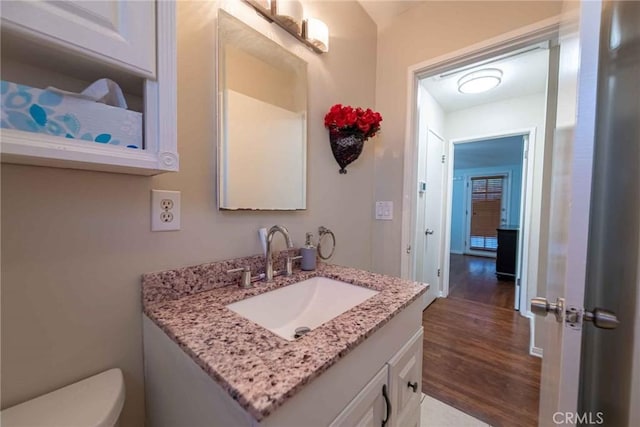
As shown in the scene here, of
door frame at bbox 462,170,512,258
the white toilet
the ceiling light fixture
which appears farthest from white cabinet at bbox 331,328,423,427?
door frame at bbox 462,170,512,258

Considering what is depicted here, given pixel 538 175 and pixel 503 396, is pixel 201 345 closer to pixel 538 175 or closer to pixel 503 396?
pixel 503 396

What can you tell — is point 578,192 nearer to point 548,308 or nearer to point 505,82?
point 548,308

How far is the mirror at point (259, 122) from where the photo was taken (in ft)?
2.98

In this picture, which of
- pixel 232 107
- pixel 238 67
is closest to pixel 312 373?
pixel 232 107

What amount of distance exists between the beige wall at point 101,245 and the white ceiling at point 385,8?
856 millimetres

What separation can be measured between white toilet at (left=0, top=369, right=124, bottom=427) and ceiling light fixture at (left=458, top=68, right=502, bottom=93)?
9.55 feet

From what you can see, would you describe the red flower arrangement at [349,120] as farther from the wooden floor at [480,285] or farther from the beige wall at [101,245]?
the wooden floor at [480,285]

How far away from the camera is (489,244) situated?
611 centimetres

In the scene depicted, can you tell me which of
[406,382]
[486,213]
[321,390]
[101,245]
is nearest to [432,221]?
[406,382]

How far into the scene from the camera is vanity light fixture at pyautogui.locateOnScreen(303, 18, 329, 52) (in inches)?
46.5

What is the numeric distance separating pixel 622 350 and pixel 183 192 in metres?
1.41

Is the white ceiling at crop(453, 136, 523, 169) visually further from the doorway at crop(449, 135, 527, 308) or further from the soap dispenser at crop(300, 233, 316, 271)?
the soap dispenser at crop(300, 233, 316, 271)

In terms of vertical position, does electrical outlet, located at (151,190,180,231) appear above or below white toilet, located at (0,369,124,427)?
above

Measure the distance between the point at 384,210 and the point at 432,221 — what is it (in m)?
1.38
